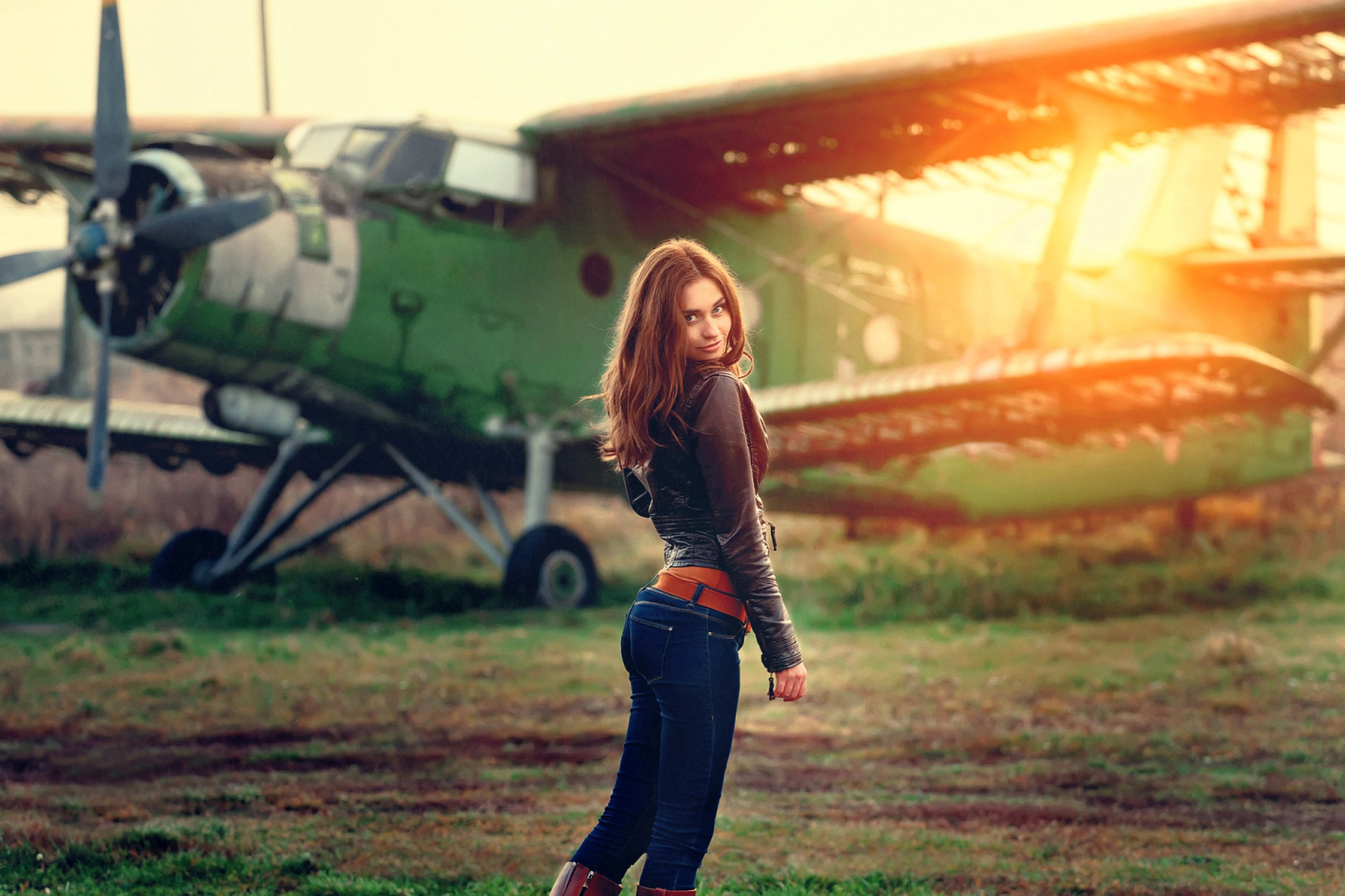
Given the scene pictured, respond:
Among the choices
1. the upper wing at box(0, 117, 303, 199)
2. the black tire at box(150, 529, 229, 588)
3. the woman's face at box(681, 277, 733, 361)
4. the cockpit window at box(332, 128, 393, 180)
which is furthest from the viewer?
the upper wing at box(0, 117, 303, 199)

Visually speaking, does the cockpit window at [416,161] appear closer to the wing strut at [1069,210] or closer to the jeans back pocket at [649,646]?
the wing strut at [1069,210]

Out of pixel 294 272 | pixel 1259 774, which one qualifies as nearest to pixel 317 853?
pixel 1259 774

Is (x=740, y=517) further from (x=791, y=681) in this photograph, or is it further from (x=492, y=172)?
(x=492, y=172)

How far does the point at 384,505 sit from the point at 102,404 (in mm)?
2668

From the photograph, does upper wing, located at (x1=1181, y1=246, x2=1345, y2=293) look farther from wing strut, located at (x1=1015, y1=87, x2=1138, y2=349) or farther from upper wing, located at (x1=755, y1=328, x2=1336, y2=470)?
wing strut, located at (x1=1015, y1=87, x2=1138, y2=349)

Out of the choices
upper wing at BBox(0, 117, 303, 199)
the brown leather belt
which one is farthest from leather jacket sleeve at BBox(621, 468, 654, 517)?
upper wing at BBox(0, 117, 303, 199)

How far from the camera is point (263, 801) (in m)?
3.98

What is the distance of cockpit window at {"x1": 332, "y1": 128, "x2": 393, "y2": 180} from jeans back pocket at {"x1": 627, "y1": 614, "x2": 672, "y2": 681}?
7.53 meters

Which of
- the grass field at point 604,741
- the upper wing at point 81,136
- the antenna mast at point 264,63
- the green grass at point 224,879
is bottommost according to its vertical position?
the grass field at point 604,741

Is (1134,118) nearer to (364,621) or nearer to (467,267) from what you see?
(467,267)

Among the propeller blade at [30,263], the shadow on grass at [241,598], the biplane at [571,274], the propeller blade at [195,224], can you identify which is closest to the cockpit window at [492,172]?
the biplane at [571,274]

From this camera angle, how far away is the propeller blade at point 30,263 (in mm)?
8227

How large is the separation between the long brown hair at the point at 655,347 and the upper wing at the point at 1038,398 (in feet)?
19.8

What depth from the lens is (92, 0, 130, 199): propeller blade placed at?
8117 mm
